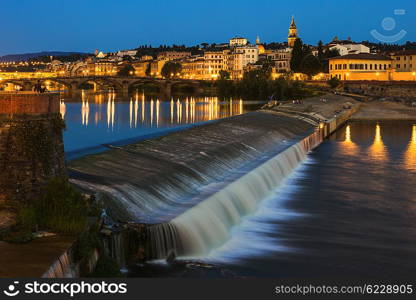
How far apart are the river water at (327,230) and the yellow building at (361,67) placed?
7944 centimetres

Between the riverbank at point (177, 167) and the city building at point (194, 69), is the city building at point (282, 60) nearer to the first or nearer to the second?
the city building at point (194, 69)

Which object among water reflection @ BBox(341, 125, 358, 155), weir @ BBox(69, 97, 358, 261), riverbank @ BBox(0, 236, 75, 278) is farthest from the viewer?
water reflection @ BBox(341, 125, 358, 155)

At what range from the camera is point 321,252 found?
1398cm

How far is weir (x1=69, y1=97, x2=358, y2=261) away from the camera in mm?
13023

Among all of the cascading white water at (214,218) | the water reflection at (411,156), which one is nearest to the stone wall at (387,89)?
the water reflection at (411,156)

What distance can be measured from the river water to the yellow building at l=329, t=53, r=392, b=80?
7944cm

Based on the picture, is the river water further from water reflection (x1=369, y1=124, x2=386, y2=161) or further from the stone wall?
the stone wall

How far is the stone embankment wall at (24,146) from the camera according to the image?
11.2 m

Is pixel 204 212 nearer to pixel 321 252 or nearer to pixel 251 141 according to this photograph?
pixel 321 252

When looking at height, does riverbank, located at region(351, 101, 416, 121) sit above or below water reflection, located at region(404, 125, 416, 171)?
above

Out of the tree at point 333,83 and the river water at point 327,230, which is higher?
the tree at point 333,83

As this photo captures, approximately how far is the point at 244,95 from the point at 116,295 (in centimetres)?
8333

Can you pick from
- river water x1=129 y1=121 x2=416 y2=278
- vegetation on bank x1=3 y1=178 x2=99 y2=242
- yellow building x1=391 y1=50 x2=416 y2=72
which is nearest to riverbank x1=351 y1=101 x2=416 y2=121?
river water x1=129 y1=121 x2=416 y2=278

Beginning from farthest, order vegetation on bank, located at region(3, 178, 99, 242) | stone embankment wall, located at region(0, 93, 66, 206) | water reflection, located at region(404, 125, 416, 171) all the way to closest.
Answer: water reflection, located at region(404, 125, 416, 171), stone embankment wall, located at region(0, 93, 66, 206), vegetation on bank, located at region(3, 178, 99, 242)
